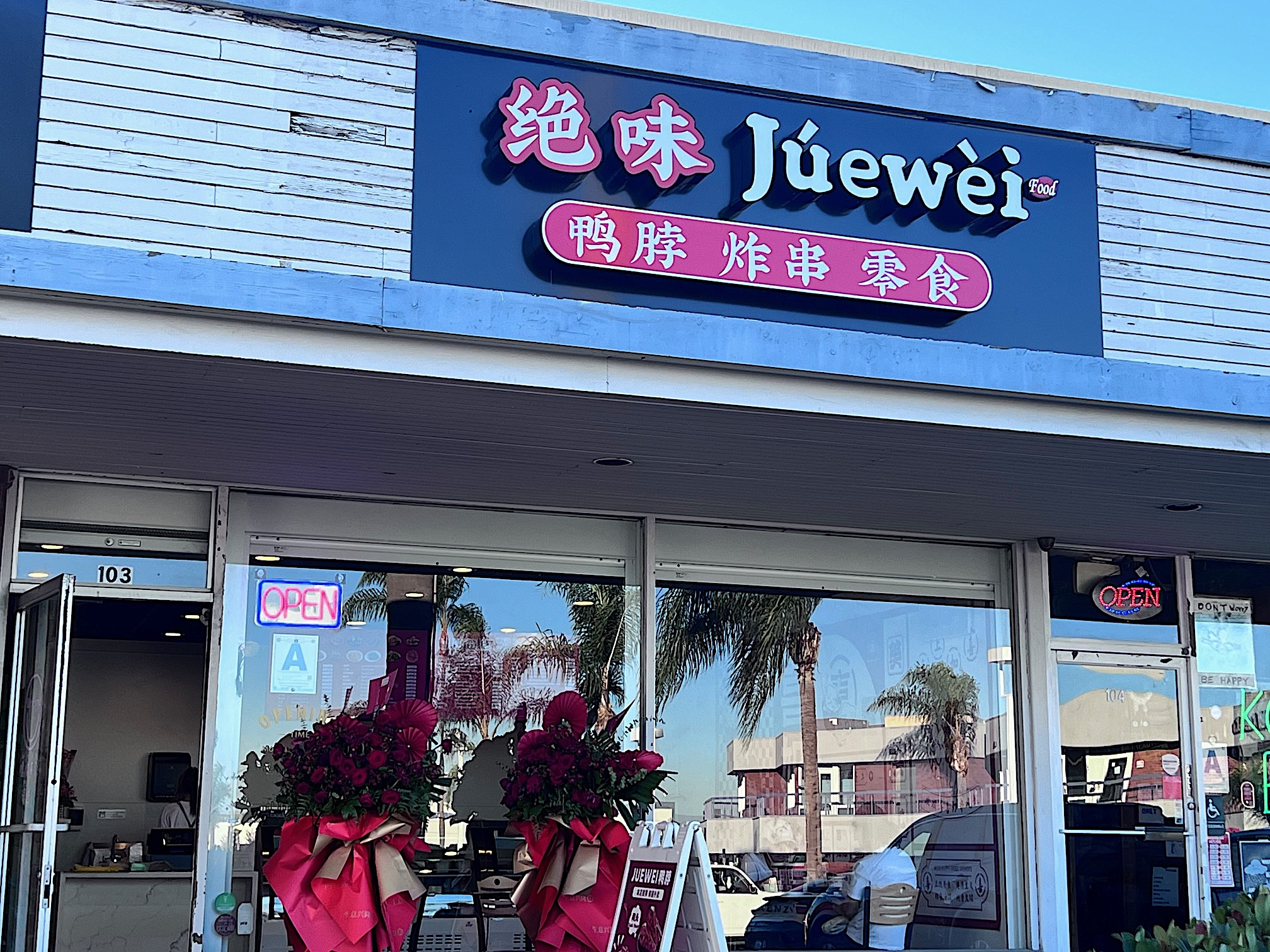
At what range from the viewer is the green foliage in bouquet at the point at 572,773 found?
677 centimetres

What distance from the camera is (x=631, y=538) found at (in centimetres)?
817

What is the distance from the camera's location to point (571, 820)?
22.2ft

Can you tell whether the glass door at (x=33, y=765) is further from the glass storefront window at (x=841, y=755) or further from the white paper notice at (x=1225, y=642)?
the white paper notice at (x=1225, y=642)

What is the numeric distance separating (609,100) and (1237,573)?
5.50m

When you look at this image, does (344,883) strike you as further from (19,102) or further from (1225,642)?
(1225,642)

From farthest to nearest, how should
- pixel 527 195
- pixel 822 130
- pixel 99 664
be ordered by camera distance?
1. pixel 99 664
2. pixel 822 130
3. pixel 527 195

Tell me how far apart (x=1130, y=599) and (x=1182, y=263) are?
9.68 ft

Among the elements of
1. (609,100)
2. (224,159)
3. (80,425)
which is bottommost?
(80,425)

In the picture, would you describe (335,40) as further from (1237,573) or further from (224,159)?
(1237,573)

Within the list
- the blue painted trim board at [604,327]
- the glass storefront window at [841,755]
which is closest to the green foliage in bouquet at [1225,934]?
the blue painted trim board at [604,327]

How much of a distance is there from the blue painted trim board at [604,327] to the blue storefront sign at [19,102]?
0.22m

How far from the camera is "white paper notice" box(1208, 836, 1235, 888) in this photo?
8930 millimetres

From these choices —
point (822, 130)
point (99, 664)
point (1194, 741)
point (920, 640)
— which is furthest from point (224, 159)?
point (99, 664)

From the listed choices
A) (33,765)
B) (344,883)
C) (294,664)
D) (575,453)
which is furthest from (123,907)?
(575,453)
